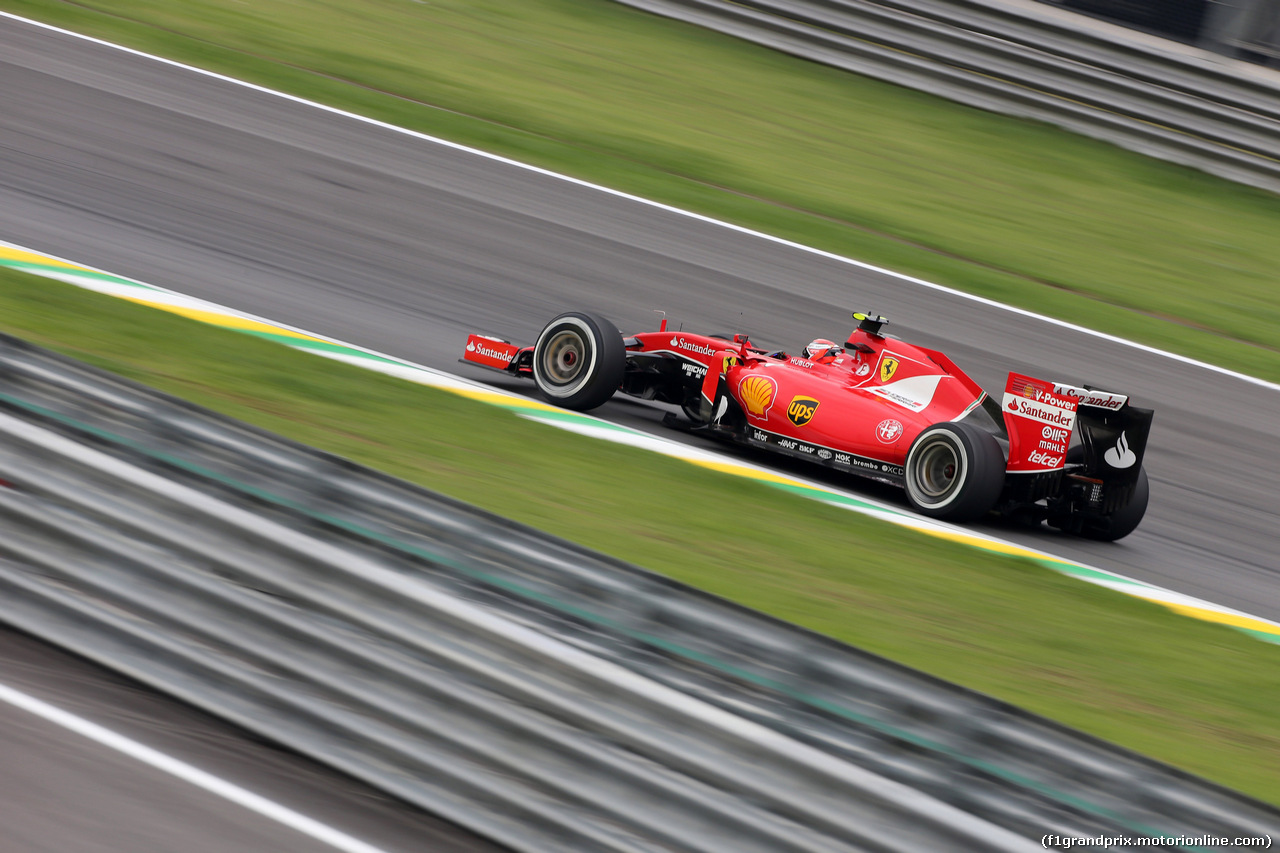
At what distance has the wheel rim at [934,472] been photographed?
810 cm

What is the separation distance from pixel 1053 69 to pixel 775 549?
1201cm

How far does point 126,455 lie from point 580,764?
80.2 inches

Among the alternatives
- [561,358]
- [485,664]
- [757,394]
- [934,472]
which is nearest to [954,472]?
[934,472]

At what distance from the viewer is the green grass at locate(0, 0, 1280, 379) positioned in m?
14.1

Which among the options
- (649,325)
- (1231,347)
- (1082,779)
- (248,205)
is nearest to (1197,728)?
(1082,779)

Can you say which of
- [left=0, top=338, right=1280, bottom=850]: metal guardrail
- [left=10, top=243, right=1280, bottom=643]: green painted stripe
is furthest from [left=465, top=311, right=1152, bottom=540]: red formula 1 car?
[left=0, top=338, right=1280, bottom=850]: metal guardrail

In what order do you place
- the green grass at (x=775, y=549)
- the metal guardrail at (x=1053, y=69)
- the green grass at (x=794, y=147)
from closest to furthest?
the green grass at (x=775, y=549) → the green grass at (x=794, y=147) → the metal guardrail at (x=1053, y=69)

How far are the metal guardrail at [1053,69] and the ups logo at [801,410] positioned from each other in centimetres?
1018

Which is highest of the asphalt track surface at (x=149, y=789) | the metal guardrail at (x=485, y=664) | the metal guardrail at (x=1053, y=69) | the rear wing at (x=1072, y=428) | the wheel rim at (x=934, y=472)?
the metal guardrail at (x=1053, y=69)

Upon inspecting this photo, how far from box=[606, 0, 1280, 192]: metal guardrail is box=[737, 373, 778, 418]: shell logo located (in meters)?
10.1

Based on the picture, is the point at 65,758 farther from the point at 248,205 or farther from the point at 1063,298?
the point at 1063,298

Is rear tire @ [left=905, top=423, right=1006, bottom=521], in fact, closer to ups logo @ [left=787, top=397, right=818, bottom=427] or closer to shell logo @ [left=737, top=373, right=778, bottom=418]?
ups logo @ [left=787, top=397, right=818, bottom=427]

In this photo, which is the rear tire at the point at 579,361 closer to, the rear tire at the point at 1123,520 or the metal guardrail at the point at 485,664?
the rear tire at the point at 1123,520

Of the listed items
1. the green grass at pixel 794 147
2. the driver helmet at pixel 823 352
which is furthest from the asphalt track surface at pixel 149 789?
the green grass at pixel 794 147
